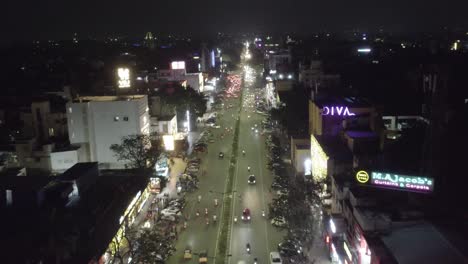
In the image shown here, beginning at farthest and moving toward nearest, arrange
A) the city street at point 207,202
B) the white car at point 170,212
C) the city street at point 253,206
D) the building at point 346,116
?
the building at point 346,116, the white car at point 170,212, the city street at point 207,202, the city street at point 253,206

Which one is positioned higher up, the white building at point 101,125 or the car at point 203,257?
the white building at point 101,125

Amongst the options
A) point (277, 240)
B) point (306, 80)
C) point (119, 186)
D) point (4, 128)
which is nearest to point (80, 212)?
point (119, 186)

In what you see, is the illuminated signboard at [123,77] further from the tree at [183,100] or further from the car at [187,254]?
the car at [187,254]

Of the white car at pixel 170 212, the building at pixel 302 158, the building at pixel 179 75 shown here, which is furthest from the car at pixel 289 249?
the building at pixel 179 75

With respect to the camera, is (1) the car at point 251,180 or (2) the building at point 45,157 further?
(2) the building at point 45,157

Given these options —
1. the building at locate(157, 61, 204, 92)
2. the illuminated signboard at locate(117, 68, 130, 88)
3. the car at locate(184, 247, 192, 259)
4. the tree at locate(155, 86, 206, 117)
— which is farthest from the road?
the building at locate(157, 61, 204, 92)

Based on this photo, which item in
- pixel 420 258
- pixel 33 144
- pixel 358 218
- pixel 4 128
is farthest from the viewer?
pixel 4 128

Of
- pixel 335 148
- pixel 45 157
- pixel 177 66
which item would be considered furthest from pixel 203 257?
pixel 177 66

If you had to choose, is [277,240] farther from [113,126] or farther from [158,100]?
[158,100]
